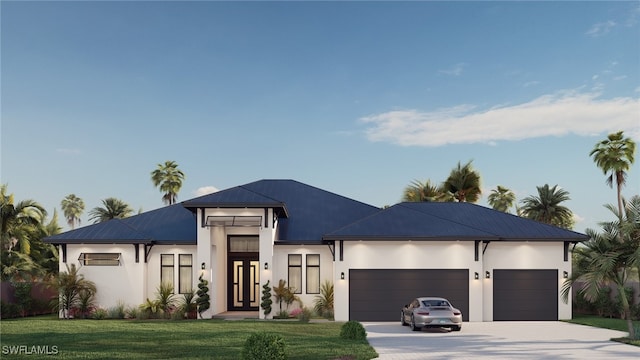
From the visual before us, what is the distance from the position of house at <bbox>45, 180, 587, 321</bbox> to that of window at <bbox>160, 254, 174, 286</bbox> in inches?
1.9

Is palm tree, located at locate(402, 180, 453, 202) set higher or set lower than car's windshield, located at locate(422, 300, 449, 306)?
higher

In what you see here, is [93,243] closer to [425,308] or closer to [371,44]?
[425,308]

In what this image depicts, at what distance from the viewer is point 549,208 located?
1879 inches

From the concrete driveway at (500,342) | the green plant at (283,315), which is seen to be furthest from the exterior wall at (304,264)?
the concrete driveway at (500,342)

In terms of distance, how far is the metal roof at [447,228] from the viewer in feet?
88.5

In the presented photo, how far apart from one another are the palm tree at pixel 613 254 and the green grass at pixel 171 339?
753cm

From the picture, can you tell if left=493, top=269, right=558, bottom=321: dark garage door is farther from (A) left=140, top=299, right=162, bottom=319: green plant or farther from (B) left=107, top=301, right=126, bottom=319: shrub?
(B) left=107, top=301, right=126, bottom=319: shrub

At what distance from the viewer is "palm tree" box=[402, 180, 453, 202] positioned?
38881 millimetres

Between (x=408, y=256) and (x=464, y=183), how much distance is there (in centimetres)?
1279

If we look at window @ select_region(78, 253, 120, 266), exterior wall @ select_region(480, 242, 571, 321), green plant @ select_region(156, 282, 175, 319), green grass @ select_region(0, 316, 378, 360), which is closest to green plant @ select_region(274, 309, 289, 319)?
green grass @ select_region(0, 316, 378, 360)

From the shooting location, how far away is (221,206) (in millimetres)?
26984

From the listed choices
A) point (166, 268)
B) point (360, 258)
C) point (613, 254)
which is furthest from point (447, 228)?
point (166, 268)

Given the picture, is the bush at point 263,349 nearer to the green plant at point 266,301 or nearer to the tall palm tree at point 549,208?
the green plant at point 266,301

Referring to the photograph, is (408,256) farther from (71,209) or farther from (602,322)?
(71,209)
